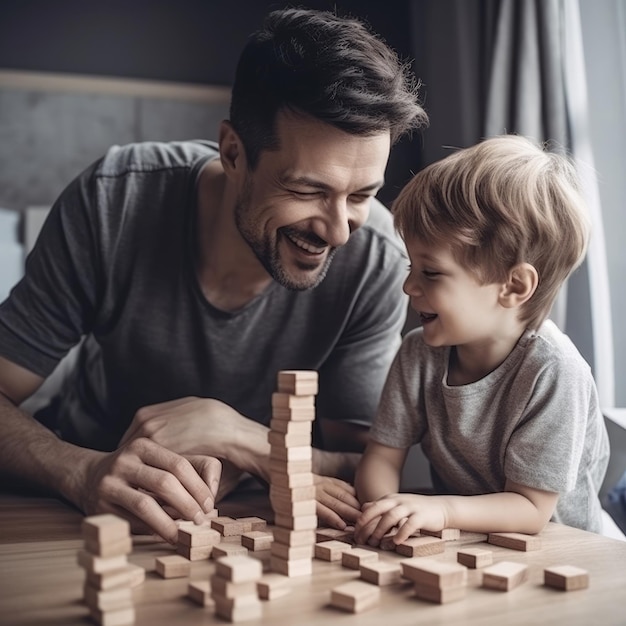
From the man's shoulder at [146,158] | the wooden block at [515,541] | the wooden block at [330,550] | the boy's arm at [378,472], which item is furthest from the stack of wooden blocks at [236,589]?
the man's shoulder at [146,158]

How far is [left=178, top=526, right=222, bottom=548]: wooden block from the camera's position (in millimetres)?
1005

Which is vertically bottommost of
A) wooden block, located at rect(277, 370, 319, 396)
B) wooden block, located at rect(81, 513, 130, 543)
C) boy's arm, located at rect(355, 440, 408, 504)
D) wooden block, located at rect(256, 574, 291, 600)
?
boy's arm, located at rect(355, 440, 408, 504)

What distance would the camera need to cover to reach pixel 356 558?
38.8 inches

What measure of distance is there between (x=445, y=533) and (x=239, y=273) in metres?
0.83

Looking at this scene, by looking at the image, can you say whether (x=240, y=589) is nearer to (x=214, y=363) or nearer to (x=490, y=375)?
(x=490, y=375)

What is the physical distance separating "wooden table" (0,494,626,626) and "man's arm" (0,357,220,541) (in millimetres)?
60

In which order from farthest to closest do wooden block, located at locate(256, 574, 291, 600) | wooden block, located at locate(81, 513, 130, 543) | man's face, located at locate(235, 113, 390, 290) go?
man's face, located at locate(235, 113, 390, 290) < wooden block, located at locate(256, 574, 291, 600) < wooden block, located at locate(81, 513, 130, 543)

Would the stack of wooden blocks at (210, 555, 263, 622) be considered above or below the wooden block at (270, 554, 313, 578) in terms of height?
above

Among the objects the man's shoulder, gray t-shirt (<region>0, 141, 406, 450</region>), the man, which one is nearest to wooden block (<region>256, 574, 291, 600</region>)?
the man

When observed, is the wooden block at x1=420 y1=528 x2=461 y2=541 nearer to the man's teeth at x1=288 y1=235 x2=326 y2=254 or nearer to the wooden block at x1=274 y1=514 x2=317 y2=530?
the wooden block at x1=274 y1=514 x2=317 y2=530

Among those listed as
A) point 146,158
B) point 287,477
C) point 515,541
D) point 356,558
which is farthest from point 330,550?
point 146,158

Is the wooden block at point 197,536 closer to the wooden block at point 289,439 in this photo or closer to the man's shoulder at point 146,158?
the wooden block at point 289,439

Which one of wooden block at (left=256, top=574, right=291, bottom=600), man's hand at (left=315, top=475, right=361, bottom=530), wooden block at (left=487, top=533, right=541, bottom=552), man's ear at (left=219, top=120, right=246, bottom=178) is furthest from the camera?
man's ear at (left=219, top=120, right=246, bottom=178)

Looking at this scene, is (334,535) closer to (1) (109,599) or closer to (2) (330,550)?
(2) (330,550)
